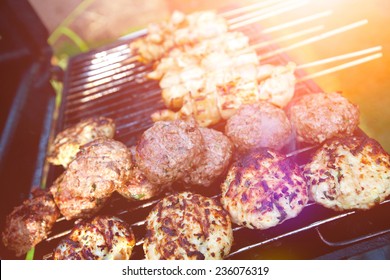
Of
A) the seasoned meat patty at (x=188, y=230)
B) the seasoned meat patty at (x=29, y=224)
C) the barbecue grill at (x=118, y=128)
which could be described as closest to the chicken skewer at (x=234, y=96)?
the barbecue grill at (x=118, y=128)

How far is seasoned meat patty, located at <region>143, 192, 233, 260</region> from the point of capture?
6.70ft

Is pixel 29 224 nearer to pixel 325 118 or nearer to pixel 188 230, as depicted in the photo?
pixel 188 230

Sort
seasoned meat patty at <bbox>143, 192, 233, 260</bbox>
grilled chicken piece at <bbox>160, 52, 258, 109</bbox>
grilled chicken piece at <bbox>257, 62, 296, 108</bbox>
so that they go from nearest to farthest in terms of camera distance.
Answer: seasoned meat patty at <bbox>143, 192, 233, 260</bbox>
grilled chicken piece at <bbox>257, 62, 296, 108</bbox>
grilled chicken piece at <bbox>160, 52, 258, 109</bbox>

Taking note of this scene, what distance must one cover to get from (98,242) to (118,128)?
1.33 m

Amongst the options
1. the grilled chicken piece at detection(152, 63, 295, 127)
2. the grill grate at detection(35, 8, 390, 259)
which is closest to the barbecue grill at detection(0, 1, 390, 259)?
the grill grate at detection(35, 8, 390, 259)

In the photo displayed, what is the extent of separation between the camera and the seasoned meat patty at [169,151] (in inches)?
87.0

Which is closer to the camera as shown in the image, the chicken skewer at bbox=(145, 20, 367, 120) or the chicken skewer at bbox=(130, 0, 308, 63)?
the chicken skewer at bbox=(145, 20, 367, 120)

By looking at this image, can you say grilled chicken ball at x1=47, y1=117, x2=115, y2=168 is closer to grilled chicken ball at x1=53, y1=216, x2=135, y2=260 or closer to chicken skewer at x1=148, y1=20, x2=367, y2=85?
grilled chicken ball at x1=53, y1=216, x2=135, y2=260

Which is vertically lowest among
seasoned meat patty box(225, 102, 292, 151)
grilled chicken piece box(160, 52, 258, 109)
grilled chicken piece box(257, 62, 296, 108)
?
seasoned meat patty box(225, 102, 292, 151)

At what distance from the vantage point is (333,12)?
380 cm

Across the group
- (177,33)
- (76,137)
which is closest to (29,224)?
(76,137)

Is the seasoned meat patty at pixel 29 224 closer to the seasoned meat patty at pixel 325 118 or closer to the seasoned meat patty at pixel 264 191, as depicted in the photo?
the seasoned meat patty at pixel 264 191

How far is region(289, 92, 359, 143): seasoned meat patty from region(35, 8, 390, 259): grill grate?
20 cm
